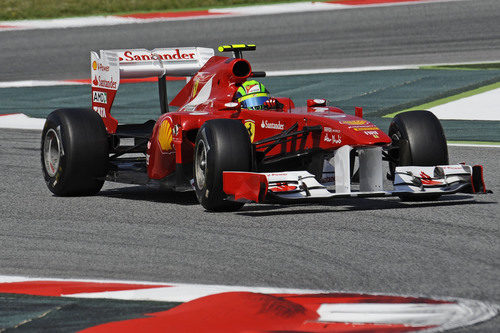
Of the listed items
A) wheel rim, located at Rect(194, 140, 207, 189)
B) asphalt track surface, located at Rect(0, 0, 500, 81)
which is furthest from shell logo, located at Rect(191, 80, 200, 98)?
asphalt track surface, located at Rect(0, 0, 500, 81)

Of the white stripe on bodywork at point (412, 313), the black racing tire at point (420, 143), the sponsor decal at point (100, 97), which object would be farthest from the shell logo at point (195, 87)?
the white stripe on bodywork at point (412, 313)

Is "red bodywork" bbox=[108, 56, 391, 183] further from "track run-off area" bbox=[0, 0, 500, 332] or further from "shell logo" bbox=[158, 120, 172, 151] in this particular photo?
"track run-off area" bbox=[0, 0, 500, 332]

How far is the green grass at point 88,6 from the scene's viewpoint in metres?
30.6

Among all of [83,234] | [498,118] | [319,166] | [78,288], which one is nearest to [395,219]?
[319,166]

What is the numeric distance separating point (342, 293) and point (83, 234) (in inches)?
115

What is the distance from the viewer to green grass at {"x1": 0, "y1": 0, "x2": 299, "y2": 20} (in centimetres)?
3064

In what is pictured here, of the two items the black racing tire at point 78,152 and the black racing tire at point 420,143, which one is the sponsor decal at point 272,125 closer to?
the black racing tire at point 420,143

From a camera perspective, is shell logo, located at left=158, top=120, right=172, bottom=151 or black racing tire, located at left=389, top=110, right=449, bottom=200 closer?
black racing tire, located at left=389, top=110, right=449, bottom=200

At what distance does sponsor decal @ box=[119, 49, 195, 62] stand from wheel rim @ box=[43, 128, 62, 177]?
3.52ft

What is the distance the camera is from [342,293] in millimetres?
6074

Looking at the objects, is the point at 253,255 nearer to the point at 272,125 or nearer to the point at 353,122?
the point at 353,122

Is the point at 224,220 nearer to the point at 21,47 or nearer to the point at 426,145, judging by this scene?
the point at 426,145

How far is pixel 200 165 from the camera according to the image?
952 centimetres

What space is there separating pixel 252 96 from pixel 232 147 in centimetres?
129
